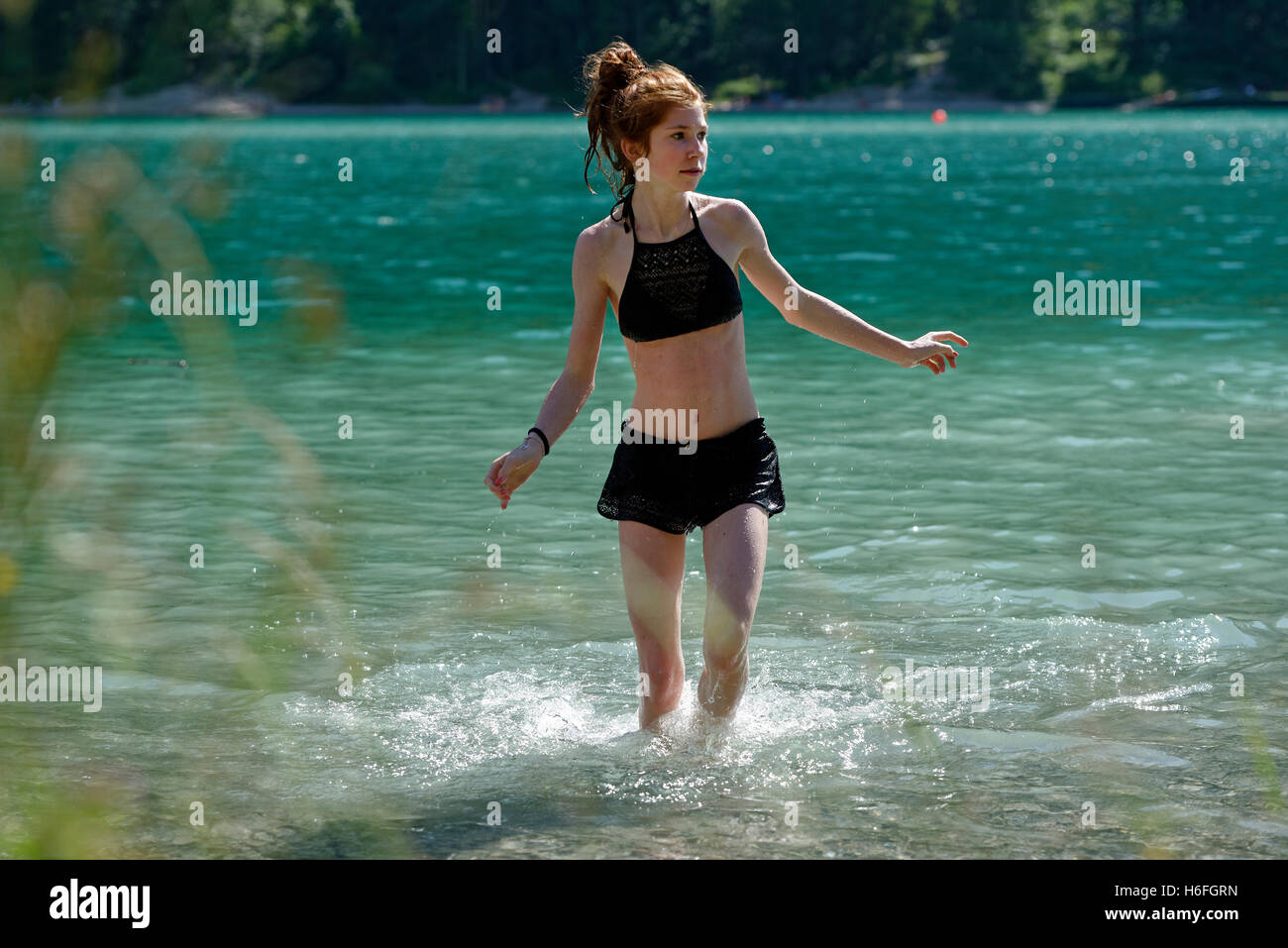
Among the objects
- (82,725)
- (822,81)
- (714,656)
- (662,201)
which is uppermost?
(822,81)

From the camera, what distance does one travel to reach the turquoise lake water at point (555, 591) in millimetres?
2305

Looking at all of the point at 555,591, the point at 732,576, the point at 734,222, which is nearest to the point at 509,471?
the point at 732,576

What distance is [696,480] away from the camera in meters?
5.25

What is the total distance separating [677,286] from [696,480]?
653mm

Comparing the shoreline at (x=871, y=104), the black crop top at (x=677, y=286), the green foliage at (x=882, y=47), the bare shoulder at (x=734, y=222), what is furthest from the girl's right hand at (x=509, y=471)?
the shoreline at (x=871, y=104)

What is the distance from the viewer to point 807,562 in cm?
866

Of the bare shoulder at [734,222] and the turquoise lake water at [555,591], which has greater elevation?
the bare shoulder at [734,222]

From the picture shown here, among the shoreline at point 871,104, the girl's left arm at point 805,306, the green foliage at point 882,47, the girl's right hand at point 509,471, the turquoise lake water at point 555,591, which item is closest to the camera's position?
the turquoise lake water at point 555,591

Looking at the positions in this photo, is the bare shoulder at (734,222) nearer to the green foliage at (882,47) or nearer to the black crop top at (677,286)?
the black crop top at (677,286)

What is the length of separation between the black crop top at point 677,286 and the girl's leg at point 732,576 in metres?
0.65

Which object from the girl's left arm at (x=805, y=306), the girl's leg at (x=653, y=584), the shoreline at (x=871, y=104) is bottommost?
the girl's leg at (x=653, y=584)
